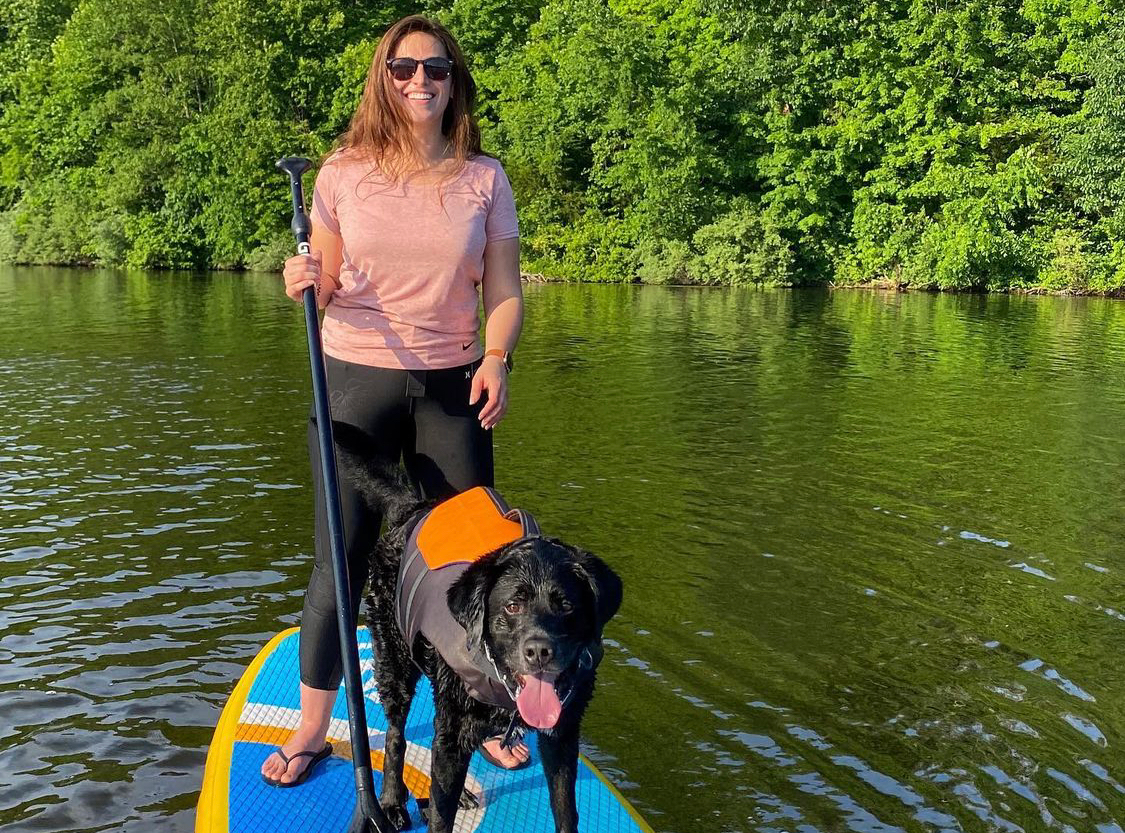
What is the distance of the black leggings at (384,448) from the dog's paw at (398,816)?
1.54ft

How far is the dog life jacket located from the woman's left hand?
26cm

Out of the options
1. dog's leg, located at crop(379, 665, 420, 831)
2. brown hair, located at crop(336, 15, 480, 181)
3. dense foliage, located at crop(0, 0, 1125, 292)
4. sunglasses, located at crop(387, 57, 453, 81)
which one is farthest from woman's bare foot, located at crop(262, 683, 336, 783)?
dense foliage, located at crop(0, 0, 1125, 292)

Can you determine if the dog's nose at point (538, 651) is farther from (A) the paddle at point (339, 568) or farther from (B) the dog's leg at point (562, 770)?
(A) the paddle at point (339, 568)

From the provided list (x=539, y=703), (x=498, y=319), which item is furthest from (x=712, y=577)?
(x=539, y=703)

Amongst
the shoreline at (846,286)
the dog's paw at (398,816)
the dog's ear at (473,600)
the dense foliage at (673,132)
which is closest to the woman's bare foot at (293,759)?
the dog's paw at (398,816)

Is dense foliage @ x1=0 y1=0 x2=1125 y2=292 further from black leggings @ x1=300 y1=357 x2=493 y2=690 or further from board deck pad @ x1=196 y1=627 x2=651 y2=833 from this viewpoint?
black leggings @ x1=300 y1=357 x2=493 y2=690

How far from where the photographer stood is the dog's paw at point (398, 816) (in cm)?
364

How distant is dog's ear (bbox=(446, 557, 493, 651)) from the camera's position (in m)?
3.04

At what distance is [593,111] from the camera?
139ft

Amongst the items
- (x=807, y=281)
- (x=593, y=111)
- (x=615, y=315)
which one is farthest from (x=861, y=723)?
(x=593, y=111)

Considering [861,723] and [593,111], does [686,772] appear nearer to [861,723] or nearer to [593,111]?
[861,723]

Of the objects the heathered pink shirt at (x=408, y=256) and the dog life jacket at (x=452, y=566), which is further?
the heathered pink shirt at (x=408, y=256)

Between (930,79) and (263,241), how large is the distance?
26256 mm

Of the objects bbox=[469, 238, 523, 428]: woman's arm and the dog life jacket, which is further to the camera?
bbox=[469, 238, 523, 428]: woman's arm
